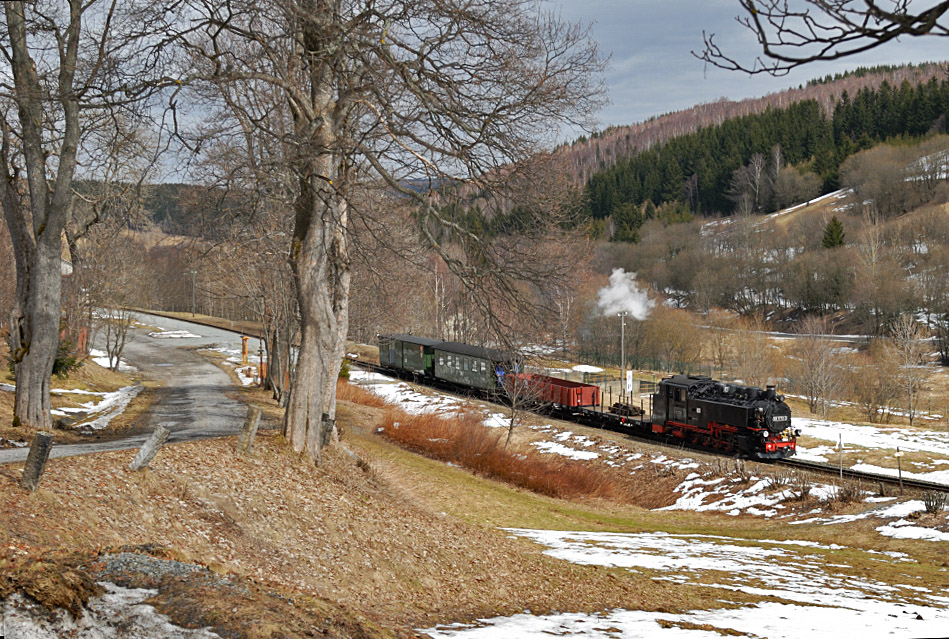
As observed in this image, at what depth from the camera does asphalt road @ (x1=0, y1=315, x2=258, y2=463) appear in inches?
579

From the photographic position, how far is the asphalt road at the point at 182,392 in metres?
14.7

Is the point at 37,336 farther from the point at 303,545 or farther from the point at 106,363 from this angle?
the point at 106,363

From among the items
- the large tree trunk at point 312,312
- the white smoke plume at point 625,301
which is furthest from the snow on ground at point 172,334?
the large tree trunk at point 312,312

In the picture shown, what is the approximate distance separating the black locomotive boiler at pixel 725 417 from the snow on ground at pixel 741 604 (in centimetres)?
975

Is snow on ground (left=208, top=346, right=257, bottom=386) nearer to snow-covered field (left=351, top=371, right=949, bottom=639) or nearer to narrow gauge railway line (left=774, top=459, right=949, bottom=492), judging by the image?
snow-covered field (left=351, top=371, right=949, bottom=639)

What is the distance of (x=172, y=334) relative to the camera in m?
62.6

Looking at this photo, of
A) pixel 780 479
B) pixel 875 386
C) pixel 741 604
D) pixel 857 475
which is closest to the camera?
pixel 741 604

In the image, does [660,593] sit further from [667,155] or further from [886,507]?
[667,155]

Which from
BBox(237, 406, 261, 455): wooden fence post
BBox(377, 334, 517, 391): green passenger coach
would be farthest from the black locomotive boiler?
BBox(237, 406, 261, 455): wooden fence post

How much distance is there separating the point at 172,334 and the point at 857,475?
2195 inches

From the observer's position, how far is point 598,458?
27156 millimetres

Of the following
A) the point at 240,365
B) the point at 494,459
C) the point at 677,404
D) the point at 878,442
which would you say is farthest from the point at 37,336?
the point at 240,365

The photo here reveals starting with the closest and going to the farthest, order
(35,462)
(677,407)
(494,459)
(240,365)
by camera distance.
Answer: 1. (35,462)
2. (494,459)
3. (677,407)
4. (240,365)

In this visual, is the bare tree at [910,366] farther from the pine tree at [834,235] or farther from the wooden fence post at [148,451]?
the wooden fence post at [148,451]
